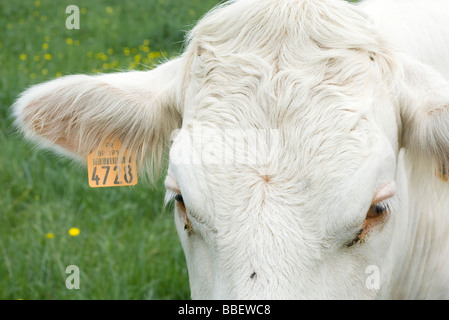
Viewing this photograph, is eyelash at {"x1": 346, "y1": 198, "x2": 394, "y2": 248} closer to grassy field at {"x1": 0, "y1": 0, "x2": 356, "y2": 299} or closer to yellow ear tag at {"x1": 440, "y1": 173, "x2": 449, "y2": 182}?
yellow ear tag at {"x1": 440, "y1": 173, "x2": 449, "y2": 182}

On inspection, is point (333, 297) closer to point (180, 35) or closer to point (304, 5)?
point (304, 5)

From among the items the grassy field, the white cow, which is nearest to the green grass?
the grassy field

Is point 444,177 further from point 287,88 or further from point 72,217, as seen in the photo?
point 72,217

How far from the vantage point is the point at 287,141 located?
2.17 metres

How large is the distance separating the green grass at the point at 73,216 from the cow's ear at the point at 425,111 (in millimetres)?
1436

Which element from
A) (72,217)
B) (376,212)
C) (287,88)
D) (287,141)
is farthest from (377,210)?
(72,217)

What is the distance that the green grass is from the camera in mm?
4164

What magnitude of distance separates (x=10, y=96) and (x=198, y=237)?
4661 millimetres

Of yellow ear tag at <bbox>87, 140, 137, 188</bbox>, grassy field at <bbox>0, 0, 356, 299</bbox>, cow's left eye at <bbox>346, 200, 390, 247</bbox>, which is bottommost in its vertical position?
grassy field at <bbox>0, 0, 356, 299</bbox>

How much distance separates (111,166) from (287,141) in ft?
3.67

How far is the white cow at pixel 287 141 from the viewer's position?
209cm

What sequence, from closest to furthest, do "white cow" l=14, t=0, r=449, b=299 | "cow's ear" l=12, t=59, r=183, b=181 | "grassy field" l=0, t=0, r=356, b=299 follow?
"white cow" l=14, t=0, r=449, b=299 → "cow's ear" l=12, t=59, r=183, b=181 → "grassy field" l=0, t=0, r=356, b=299

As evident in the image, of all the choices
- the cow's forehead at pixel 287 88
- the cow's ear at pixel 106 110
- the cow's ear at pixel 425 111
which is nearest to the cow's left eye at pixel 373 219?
the cow's forehead at pixel 287 88

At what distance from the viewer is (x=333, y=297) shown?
217cm
